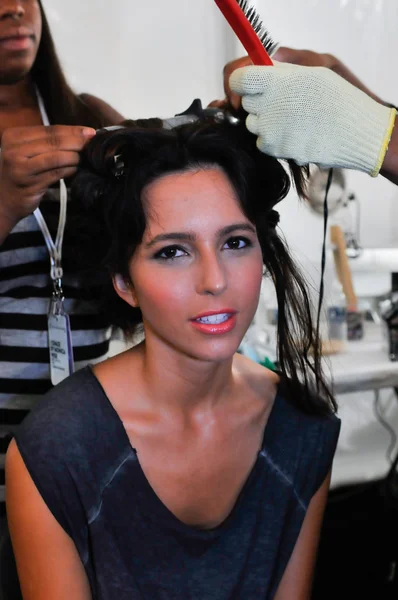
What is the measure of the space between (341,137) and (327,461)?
573mm

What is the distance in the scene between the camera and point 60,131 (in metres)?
0.90

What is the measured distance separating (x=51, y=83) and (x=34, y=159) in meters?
0.39

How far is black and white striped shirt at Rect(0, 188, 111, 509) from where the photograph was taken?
1.13m

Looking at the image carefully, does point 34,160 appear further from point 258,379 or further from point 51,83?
point 258,379

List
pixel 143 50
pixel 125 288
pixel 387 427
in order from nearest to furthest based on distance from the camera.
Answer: pixel 125 288 → pixel 143 50 → pixel 387 427

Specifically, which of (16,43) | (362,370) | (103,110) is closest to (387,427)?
(362,370)

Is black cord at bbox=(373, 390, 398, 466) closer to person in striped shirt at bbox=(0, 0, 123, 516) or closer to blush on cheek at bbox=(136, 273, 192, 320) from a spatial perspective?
person in striped shirt at bbox=(0, 0, 123, 516)

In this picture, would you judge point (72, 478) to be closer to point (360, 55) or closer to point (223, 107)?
point (223, 107)

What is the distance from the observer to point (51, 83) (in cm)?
119

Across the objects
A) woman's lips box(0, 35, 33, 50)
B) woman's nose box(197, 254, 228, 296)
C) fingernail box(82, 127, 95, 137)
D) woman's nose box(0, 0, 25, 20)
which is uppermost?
woman's nose box(0, 0, 25, 20)

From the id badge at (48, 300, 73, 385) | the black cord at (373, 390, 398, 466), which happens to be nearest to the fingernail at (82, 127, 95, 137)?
the id badge at (48, 300, 73, 385)

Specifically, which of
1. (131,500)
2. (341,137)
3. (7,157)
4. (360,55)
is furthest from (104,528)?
(360,55)

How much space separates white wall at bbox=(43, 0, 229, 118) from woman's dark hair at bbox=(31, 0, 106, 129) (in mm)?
630

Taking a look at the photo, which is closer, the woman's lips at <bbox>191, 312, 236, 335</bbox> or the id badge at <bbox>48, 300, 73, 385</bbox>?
the woman's lips at <bbox>191, 312, 236, 335</bbox>
